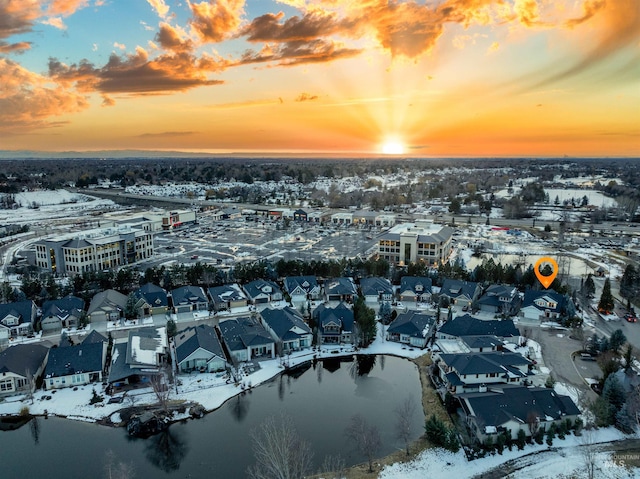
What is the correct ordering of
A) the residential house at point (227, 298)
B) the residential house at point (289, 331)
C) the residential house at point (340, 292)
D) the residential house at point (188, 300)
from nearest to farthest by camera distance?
the residential house at point (289, 331), the residential house at point (188, 300), the residential house at point (227, 298), the residential house at point (340, 292)

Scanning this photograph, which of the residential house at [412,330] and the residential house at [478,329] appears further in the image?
the residential house at [412,330]

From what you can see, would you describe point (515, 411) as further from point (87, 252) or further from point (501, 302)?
point (87, 252)

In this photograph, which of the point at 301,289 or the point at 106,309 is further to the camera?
the point at 301,289

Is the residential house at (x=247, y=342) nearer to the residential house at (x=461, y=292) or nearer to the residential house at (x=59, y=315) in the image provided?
the residential house at (x=59, y=315)

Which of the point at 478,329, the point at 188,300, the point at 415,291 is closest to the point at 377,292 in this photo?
the point at 415,291

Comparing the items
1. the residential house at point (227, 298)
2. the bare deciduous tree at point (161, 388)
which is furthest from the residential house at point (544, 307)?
the bare deciduous tree at point (161, 388)

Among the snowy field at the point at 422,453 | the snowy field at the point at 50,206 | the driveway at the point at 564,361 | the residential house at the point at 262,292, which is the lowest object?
the snowy field at the point at 50,206
